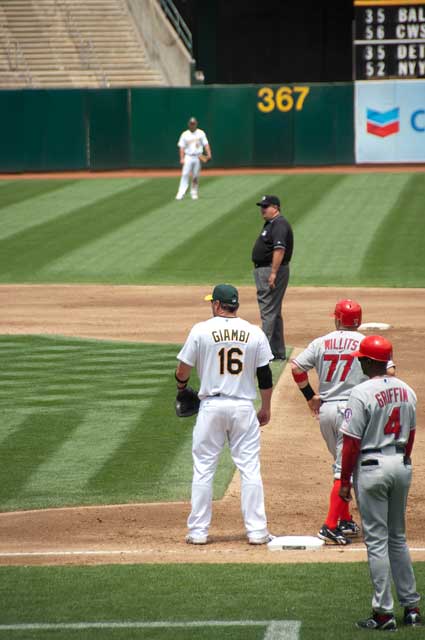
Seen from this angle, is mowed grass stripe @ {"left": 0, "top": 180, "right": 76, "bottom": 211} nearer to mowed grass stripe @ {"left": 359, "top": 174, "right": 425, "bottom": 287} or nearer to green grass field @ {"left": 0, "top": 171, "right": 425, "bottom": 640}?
green grass field @ {"left": 0, "top": 171, "right": 425, "bottom": 640}

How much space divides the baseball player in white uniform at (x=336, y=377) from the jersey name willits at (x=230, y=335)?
19.0 inches

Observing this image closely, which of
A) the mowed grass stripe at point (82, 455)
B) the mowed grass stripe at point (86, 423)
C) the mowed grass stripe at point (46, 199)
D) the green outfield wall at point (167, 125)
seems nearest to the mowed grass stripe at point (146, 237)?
the mowed grass stripe at point (46, 199)

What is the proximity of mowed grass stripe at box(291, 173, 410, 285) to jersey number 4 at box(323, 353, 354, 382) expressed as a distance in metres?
12.7

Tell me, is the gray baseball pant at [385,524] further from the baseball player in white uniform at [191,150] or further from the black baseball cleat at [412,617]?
the baseball player in white uniform at [191,150]

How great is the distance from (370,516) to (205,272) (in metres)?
15.8

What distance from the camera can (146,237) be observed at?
2614 cm

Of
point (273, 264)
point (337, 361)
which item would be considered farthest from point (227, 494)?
point (273, 264)

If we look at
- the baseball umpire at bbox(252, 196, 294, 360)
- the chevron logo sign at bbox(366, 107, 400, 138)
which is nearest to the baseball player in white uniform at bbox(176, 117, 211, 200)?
the chevron logo sign at bbox(366, 107, 400, 138)

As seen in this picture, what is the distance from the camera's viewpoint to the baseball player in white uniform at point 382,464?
7055mm

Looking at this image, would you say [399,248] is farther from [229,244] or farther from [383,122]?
[383,122]

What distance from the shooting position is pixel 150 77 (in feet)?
139

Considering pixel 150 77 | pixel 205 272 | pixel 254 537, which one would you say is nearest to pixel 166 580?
pixel 254 537

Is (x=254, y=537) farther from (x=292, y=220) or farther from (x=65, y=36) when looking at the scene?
(x=65, y=36)

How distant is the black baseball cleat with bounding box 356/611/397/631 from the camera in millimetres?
6988
